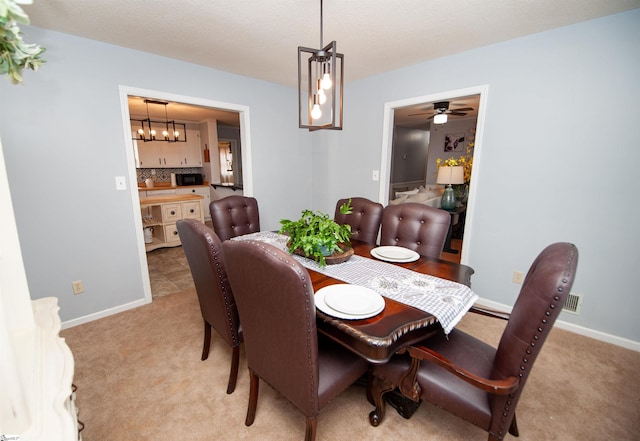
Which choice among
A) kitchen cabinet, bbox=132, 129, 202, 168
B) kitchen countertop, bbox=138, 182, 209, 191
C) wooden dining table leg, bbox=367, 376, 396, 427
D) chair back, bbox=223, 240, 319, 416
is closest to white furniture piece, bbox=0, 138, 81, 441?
chair back, bbox=223, 240, 319, 416

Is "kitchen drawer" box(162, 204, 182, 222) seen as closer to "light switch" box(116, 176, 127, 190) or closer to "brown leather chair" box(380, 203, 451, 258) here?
"light switch" box(116, 176, 127, 190)

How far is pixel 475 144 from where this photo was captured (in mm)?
2559

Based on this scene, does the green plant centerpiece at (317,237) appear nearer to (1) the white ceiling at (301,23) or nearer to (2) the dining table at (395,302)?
(2) the dining table at (395,302)

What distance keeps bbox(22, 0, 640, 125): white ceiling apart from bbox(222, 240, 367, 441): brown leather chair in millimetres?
1662

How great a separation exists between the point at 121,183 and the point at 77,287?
94 cm

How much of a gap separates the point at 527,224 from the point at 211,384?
2690 millimetres

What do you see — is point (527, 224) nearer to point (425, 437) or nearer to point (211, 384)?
point (425, 437)

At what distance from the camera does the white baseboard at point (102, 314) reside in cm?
237

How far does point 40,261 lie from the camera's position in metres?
2.21

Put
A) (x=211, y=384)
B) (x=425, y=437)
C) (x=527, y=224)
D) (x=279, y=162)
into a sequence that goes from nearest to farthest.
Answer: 1. (x=425, y=437)
2. (x=211, y=384)
3. (x=527, y=224)
4. (x=279, y=162)

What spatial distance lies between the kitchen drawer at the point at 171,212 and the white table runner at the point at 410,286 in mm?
3383

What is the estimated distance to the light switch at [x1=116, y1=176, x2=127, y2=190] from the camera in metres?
2.48

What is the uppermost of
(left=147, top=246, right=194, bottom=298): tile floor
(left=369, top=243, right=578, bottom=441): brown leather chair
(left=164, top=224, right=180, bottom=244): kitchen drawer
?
(left=369, top=243, right=578, bottom=441): brown leather chair

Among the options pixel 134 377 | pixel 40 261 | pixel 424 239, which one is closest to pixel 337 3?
pixel 424 239
